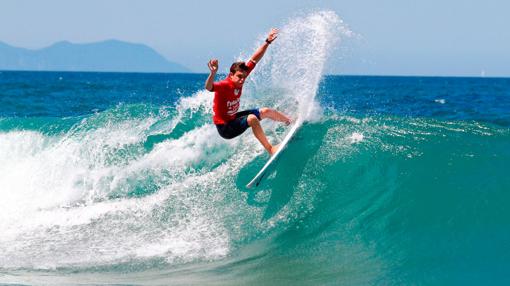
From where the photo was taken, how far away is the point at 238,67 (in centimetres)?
769

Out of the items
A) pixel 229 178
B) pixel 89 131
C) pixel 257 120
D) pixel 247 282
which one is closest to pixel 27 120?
pixel 89 131

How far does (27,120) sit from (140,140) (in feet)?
22.9

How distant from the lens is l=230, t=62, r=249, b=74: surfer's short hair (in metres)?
7.68

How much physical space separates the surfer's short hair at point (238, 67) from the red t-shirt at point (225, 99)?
0.10 meters

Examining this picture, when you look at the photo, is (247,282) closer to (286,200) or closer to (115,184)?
(286,200)

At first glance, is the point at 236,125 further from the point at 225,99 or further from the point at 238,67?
the point at 238,67

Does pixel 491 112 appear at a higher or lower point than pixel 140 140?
higher

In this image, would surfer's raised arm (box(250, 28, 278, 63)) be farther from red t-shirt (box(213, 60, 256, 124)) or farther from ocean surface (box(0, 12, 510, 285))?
ocean surface (box(0, 12, 510, 285))

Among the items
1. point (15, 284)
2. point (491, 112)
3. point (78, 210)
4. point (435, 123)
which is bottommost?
point (15, 284)

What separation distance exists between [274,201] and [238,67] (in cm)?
183

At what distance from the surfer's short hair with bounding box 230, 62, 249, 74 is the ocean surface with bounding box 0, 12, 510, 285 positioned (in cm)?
159

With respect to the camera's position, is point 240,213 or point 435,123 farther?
point 435,123

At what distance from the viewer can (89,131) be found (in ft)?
38.6

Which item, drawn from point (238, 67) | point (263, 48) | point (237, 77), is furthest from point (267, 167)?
point (263, 48)
